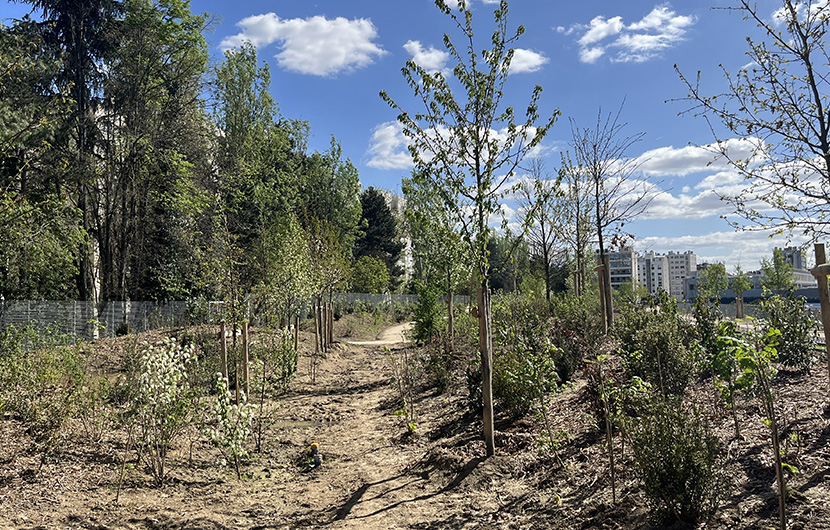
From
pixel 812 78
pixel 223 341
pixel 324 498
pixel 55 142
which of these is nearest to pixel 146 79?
pixel 55 142

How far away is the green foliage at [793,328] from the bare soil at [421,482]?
0.78 feet

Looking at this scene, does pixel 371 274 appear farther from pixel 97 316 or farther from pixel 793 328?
pixel 793 328

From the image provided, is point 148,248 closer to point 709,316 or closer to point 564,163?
point 564,163

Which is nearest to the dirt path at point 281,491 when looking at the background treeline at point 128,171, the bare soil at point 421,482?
the bare soil at point 421,482

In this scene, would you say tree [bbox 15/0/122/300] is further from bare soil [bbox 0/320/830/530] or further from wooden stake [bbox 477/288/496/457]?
wooden stake [bbox 477/288/496/457]

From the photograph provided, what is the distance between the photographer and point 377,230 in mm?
49625

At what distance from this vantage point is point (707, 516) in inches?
145

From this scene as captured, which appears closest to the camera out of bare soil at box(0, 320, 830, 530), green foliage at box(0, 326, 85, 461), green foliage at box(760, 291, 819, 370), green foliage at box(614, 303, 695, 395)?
bare soil at box(0, 320, 830, 530)

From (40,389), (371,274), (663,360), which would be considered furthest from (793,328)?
(371,274)

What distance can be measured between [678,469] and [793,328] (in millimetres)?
4103

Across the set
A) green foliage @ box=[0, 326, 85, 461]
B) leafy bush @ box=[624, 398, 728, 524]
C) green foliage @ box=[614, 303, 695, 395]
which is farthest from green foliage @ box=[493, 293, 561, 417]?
green foliage @ box=[0, 326, 85, 461]

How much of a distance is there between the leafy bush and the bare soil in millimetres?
153

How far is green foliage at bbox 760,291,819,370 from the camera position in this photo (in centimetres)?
658

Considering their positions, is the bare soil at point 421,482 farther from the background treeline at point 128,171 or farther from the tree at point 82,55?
the tree at point 82,55
